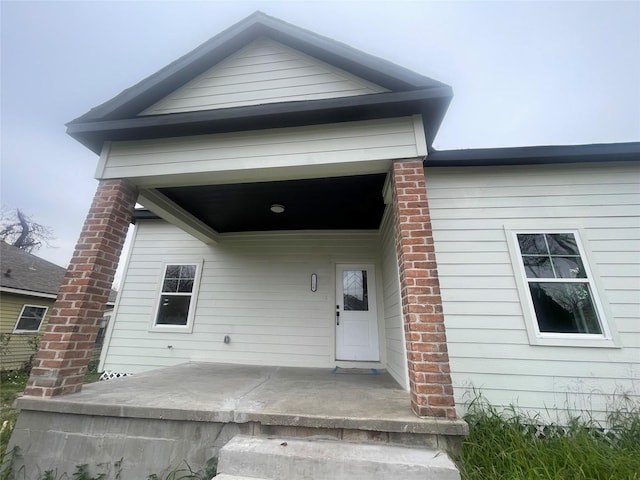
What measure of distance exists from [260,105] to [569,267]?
4254 millimetres

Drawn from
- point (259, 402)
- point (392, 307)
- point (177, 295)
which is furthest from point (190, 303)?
point (392, 307)

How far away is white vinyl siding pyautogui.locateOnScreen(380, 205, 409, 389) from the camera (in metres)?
3.29

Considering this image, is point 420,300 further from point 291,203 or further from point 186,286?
point 186,286

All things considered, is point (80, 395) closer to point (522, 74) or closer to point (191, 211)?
point (191, 211)

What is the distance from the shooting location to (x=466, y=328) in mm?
2971

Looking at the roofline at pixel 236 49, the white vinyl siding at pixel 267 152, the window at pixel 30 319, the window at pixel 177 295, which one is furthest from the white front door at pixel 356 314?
the window at pixel 30 319

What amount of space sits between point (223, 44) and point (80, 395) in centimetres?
439

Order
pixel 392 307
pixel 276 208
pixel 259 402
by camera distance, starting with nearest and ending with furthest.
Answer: pixel 259 402 → pixel 392 307 → pixel 276 208

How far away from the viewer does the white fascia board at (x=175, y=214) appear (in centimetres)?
371

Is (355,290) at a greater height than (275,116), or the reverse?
(275,116)

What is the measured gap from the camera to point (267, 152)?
2916 mm

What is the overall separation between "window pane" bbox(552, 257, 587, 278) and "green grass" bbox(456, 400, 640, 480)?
1.46 metres

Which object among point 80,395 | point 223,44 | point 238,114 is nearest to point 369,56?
point 238,114

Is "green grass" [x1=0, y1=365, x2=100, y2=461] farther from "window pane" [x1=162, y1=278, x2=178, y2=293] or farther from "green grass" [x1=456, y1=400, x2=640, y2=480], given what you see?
"green grass" [x1=456, y1=400, x2=640, y2=480]
